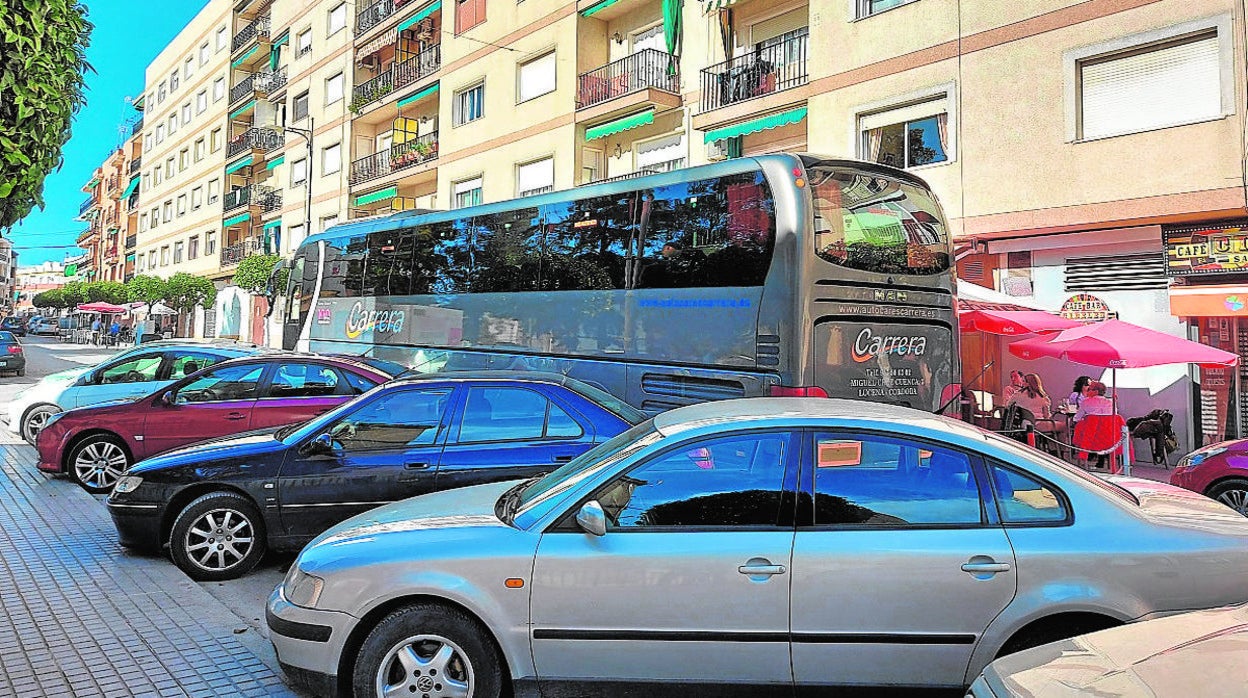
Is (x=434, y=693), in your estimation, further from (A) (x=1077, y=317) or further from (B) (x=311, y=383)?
(A) (x=1077, y=317)

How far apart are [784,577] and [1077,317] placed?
1167 cm

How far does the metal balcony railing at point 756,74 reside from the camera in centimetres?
1688

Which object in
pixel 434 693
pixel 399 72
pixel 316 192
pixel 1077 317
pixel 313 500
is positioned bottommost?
pixel 434 693

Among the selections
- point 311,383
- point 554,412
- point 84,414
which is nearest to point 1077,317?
point 554,412

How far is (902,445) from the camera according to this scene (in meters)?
3.57

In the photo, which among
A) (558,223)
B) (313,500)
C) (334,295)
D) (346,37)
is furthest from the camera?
(346,37)

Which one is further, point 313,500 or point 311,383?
point 311,383

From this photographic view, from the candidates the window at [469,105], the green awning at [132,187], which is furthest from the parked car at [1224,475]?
the green awning at [132,187]

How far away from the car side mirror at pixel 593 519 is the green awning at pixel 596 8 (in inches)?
764

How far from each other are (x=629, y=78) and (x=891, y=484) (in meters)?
18.4

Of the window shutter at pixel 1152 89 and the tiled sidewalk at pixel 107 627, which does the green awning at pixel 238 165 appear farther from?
the window shutter at pixel 1152 89

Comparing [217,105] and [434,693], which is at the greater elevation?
[217,105]

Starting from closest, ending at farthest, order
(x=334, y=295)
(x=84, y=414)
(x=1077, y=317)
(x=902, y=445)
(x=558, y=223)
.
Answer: (x=902, y=445), (x=84, y=414), (x=558, y=223), (x=1077, y=317), (x=334, y=295)

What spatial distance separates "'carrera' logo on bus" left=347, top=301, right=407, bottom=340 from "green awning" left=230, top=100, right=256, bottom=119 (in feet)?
107
